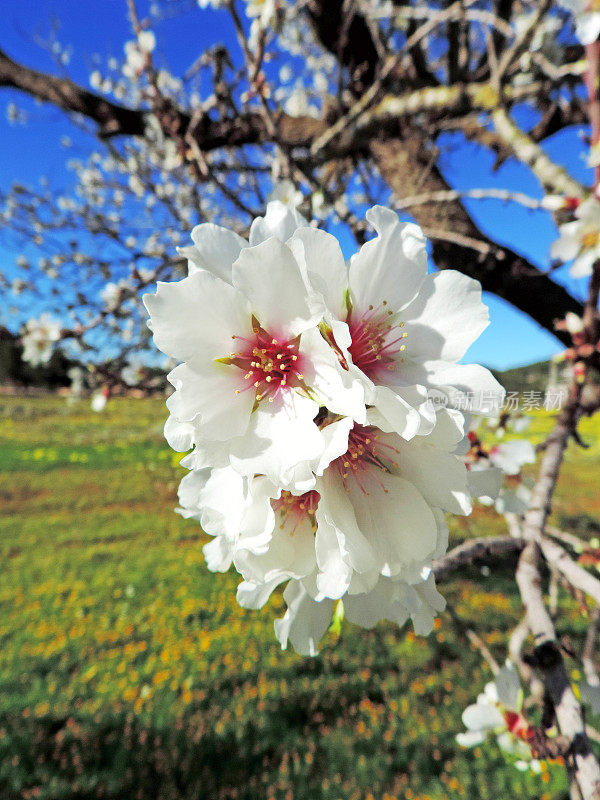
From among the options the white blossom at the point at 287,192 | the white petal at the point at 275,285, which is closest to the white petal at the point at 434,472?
the white petal at the point at 275,285

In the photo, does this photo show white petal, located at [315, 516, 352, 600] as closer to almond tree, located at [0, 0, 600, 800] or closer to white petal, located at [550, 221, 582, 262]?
almond tree, located at [0, 0, 600, 800]

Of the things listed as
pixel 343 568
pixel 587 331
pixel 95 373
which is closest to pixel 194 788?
pixel 95 373

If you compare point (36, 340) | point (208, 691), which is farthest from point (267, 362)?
point (208, 691)

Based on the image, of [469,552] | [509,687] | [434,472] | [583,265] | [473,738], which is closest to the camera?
[434,472]

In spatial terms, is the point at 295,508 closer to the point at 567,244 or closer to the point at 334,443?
the point at 334,443

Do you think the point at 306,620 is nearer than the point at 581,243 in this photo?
Yes

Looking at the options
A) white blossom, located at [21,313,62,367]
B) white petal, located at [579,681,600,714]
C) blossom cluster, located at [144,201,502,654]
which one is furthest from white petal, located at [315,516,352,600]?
white blossom, located at [21,313,62,367]
